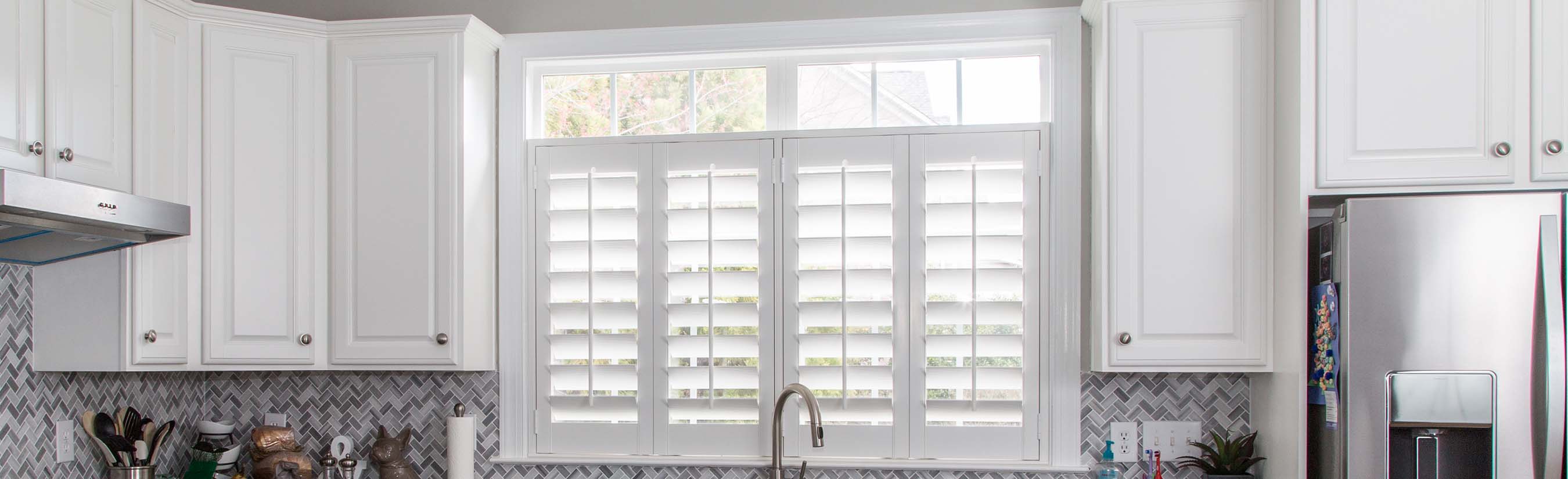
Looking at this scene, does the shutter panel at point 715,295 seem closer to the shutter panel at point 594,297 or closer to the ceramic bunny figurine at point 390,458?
the shutter panel at point 594,297

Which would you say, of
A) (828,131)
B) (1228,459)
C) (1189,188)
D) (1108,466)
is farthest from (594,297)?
(1228,459)

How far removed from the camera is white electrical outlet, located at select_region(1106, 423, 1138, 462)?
2434 millimetres

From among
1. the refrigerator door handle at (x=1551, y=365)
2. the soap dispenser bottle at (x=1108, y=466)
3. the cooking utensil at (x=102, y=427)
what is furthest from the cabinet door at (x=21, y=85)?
the refrigerator door handle at (x=1551, y=365)

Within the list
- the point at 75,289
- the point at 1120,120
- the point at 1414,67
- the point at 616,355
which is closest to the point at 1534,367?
the point at 1414,67

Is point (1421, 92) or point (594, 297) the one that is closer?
point (1421, 92)

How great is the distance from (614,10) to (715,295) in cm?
83

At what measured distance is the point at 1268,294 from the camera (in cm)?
217

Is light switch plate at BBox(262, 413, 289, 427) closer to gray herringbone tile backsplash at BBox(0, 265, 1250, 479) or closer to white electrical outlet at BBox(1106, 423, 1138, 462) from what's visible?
gray herringbone tile backsplash at BBox(0, 265, 1250, 479)

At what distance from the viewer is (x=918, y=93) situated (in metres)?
2.57

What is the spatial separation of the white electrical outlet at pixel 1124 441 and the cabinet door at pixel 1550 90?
102cm

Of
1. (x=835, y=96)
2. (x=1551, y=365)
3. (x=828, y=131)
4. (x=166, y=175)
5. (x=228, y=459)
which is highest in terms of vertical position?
(x=835, y=96)

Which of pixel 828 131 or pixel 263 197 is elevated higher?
pixel 828 131

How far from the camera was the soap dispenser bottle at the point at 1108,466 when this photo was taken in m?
2.35

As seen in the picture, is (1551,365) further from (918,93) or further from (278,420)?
(278,420)
